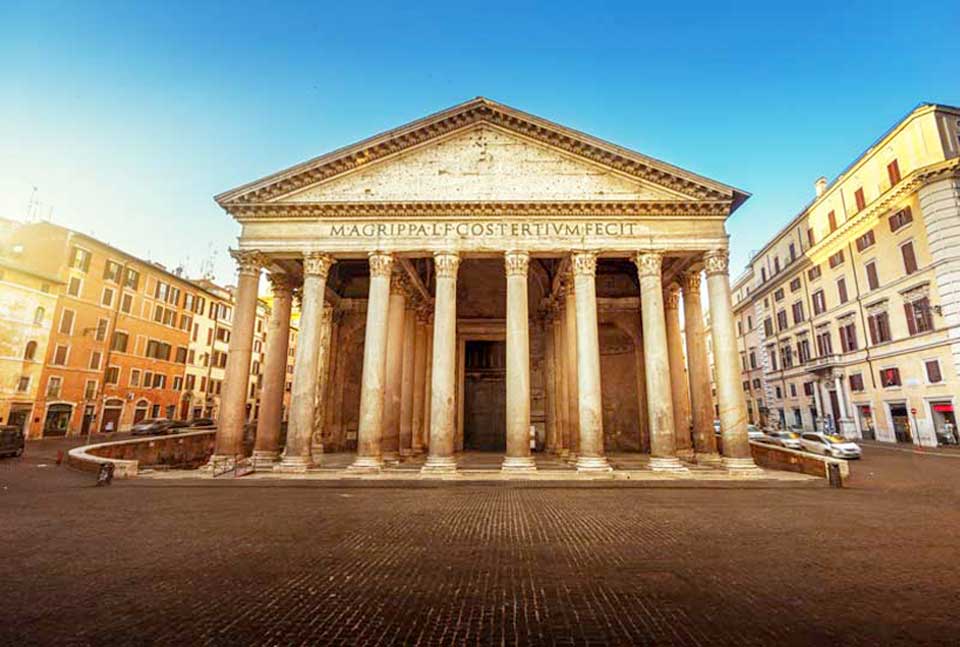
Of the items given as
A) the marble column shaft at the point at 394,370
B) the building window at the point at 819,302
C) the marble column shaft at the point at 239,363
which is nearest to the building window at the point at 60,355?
the marble column shaft at the point at 239,363

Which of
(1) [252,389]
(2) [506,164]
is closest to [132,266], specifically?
(1) [252,389]

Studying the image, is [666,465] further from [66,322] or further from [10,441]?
[66,322]

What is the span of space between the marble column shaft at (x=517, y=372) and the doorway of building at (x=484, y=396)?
8.96 meters

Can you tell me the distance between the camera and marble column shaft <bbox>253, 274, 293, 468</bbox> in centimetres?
1639

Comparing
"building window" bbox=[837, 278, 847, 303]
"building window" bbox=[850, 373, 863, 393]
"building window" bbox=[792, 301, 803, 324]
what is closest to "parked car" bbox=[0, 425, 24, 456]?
"building window" bbox=[850, 373, 863, 393]

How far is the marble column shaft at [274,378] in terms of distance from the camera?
16.4 m

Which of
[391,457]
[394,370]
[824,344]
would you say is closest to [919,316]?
[824,344]

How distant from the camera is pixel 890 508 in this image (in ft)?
30.3

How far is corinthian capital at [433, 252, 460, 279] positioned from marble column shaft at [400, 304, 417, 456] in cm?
424

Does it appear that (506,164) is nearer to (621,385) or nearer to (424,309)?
(424,309)

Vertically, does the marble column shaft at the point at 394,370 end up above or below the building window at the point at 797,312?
below

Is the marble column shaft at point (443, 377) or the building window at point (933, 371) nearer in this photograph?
the marble column shaft at point (443, 377)

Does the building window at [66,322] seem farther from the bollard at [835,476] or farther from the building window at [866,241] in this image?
the building window at [866,241]

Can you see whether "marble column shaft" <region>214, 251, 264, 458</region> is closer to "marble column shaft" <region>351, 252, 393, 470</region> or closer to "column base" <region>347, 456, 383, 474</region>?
"marble column shaft" <region>351, 252, 393, 470</region>
